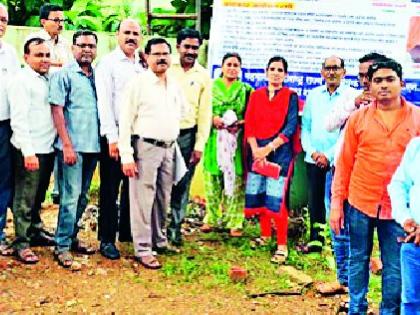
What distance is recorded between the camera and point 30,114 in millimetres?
5707

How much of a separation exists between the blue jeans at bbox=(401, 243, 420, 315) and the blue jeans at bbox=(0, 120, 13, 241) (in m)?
3.12

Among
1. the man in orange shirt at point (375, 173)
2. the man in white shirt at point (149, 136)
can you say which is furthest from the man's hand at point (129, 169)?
the man in orange shirt at point (375, 173)

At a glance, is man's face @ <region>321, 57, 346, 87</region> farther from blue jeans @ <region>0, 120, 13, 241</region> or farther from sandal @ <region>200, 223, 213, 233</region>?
blue jeans @ <region>0, 120, 13, 241</region>

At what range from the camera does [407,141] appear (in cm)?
431

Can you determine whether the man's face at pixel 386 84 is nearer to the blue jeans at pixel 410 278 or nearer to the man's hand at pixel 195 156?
the blue jeans at pixel 410 278

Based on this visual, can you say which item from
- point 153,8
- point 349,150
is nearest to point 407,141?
point 349,150

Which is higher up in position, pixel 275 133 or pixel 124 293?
pixel 275 133

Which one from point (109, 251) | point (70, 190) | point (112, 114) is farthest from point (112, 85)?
point (109, 251)

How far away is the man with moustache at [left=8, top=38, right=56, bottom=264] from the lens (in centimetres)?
557

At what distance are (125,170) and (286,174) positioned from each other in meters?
1.45

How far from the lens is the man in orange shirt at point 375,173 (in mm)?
4320

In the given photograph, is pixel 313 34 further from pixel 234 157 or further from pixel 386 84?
pixel 386 84

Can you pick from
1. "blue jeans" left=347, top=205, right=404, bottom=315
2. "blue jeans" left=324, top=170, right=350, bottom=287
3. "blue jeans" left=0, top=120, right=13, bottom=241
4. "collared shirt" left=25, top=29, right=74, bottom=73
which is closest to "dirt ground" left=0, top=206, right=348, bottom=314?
"blue jeans" left=324, top=170, right=350, bottom=287

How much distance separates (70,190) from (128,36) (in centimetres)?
131
